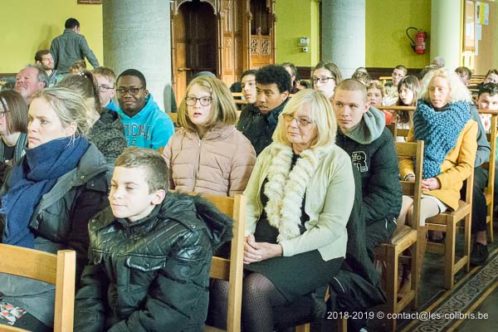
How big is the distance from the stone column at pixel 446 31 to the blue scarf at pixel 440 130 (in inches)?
313

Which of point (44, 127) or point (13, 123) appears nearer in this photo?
point (44, 127)

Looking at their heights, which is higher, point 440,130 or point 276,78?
point 276,78

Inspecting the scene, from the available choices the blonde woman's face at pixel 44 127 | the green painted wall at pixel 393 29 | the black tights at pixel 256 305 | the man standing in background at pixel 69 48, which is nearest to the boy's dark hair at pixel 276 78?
the black tights at pixel 256 305

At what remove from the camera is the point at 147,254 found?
225 cm

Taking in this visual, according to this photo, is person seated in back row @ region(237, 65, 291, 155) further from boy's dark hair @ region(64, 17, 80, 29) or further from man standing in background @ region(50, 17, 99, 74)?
boy's dark hair @ region(64, 17, 80, 29)

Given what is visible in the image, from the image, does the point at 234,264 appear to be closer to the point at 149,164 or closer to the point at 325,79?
the point at 149,164

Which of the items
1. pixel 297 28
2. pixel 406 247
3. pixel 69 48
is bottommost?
pixel 406 247

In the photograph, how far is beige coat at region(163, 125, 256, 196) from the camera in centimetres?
346

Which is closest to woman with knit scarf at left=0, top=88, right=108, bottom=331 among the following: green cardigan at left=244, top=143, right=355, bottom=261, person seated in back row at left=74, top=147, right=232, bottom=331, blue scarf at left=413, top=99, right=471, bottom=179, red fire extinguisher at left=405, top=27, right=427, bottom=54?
person seated in back row at left=74, top=147, right=232, bottom=331

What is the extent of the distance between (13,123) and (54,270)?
1806mm

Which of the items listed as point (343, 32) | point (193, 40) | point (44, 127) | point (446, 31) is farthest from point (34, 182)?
point (193, 40)

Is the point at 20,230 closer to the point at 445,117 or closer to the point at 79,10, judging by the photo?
the point at 445,117

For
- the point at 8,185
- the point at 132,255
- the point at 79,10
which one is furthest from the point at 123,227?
the point at 79,10

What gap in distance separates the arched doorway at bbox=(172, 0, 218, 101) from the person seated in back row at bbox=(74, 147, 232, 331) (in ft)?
34.6
